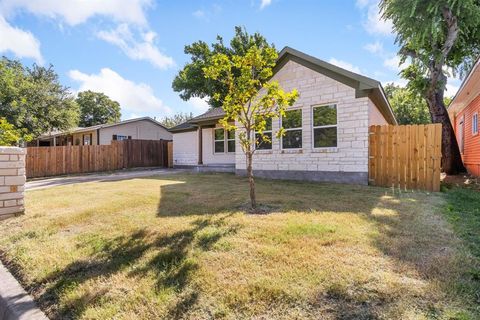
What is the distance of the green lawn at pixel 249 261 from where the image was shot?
2375mm

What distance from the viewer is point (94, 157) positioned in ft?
58.7

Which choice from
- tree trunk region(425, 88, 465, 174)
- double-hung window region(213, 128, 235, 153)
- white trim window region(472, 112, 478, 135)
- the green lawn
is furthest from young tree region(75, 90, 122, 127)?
white trim window region(472, 112, 478, 135)

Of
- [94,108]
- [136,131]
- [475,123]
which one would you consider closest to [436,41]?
[475,123]

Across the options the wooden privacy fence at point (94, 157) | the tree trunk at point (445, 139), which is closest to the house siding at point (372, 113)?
the tree trunk at point (445, 139)

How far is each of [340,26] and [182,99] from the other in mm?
19840

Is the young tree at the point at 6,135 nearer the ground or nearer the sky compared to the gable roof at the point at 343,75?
nearer the ground

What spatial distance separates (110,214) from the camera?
17.8 feet

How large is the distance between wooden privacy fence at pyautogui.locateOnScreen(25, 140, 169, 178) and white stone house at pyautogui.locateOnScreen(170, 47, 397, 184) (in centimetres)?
1094

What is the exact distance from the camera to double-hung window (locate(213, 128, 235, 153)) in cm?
1576

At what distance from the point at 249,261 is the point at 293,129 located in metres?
8.04

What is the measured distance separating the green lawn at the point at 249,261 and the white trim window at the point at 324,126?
4262mm

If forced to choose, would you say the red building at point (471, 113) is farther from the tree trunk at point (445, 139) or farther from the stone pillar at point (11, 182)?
the stone pillar at point (11, 182)

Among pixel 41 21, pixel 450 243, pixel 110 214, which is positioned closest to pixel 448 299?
pixel 450 243

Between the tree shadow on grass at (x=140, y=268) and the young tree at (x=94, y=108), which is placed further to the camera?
the young tree at (x=94, y=108)
